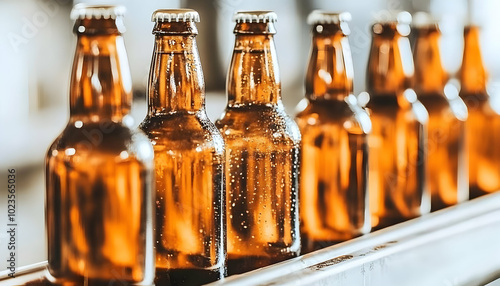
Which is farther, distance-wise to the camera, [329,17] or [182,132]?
[329,17]

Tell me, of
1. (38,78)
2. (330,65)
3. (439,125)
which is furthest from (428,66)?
(38,78)

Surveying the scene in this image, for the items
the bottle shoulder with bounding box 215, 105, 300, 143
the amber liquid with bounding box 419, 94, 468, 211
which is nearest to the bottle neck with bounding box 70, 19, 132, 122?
the bottle shoulder with bounding box 215, 105, 300, 143

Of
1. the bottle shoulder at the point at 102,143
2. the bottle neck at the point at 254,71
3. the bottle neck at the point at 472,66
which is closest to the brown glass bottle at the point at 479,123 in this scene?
the bottle neck at the point at 472,66

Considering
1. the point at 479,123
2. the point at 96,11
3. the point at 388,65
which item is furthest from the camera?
the point at 479,123

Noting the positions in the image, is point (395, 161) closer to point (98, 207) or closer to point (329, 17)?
point (329, 17)

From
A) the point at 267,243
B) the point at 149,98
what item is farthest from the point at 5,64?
the point at 267,243

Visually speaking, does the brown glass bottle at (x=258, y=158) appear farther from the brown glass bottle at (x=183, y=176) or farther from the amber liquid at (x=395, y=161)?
the amber liquid at (x=395, y=161)
